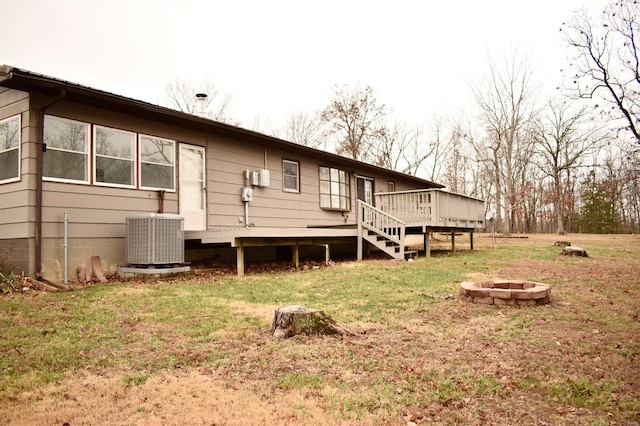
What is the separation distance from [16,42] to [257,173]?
1273 cm

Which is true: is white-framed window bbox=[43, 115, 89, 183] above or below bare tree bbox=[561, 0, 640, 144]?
below

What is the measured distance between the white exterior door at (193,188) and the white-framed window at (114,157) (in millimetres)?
1219

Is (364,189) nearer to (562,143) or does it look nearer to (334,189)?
(334,189)

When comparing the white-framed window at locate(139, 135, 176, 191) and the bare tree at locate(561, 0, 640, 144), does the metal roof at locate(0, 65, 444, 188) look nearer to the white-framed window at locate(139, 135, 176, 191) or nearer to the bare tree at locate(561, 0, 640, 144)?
the white-framed window at locate(139, 135, 176, 191)

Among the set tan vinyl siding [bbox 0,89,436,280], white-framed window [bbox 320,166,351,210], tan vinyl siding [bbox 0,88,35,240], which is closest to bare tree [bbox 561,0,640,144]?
white-framed window [bbox 320,166,351,210]

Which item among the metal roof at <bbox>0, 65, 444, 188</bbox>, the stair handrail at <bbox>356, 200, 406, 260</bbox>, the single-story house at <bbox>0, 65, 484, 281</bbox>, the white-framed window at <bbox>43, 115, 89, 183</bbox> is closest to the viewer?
the metal roof at <bbox>0, 65, 444, 188</bbox>

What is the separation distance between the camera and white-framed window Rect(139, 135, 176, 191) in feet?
29.9

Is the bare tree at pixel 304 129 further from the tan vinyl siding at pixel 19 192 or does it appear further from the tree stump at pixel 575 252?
the tan vinyl siding at pixel 19 192

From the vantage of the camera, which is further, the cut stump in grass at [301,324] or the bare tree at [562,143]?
the bare tree at [562,143]

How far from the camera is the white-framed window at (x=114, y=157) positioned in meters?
8.31

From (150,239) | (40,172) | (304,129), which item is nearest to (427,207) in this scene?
(150,239)

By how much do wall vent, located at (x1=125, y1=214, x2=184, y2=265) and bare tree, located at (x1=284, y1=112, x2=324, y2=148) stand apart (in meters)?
26.6

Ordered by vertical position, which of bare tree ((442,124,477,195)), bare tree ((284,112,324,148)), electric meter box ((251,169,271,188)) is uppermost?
bare tree ((284,112,324,148))

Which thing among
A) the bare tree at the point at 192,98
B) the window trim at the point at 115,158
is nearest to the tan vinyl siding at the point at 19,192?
the window trim at the point at 115,158
